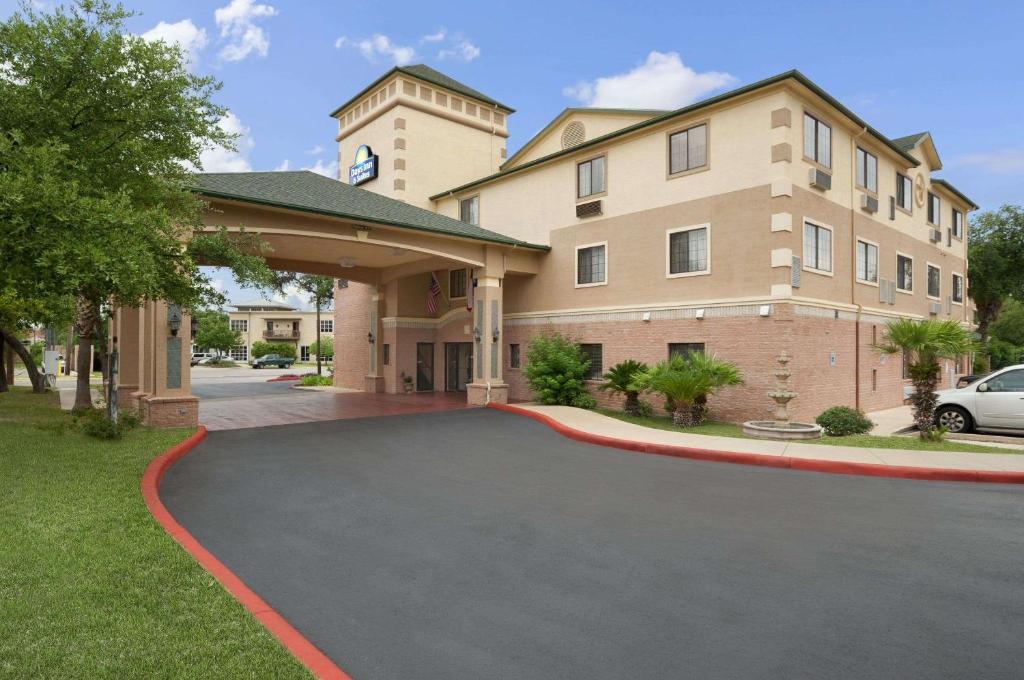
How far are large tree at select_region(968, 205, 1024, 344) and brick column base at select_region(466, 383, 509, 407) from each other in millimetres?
31534

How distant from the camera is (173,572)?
5.00 m

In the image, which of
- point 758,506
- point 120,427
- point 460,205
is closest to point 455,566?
point 758,506

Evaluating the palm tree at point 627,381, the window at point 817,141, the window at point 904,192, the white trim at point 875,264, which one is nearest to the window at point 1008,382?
the white trim at point 875,264

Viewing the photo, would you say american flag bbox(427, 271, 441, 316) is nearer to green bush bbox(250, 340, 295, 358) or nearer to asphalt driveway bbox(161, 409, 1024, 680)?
asphalt driveway bbox(161, 409, 1024, 680)

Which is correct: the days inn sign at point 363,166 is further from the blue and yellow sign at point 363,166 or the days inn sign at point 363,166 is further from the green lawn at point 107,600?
the green lawn at point 107,600

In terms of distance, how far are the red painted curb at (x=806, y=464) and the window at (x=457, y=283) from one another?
1313 centimetres

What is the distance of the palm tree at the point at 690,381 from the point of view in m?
14.8

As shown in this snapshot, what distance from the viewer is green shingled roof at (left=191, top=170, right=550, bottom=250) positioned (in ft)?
48.0

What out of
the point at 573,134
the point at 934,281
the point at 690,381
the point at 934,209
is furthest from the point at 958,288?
the point at 690,381

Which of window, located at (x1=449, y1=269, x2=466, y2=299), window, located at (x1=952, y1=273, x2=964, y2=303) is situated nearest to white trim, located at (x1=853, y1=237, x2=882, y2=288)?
window, located at (x1=952, y1=273, x2=964, y2=303)

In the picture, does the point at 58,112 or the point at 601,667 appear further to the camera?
the point at 58,112

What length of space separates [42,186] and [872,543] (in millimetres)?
10879

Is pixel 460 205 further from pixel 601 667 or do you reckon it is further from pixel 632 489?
pixel 601 667

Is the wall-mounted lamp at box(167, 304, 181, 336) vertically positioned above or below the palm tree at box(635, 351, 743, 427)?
above
